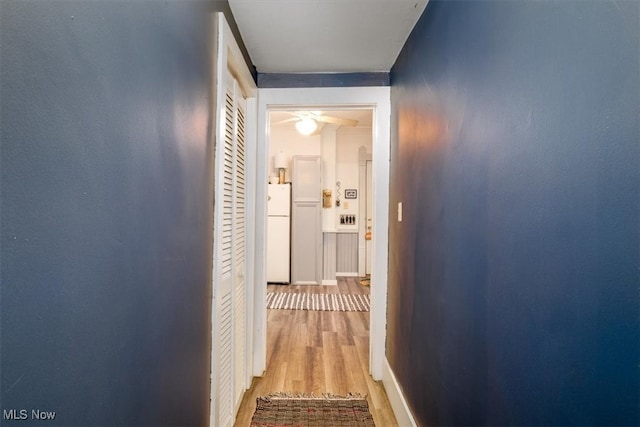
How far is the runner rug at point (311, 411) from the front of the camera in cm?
190

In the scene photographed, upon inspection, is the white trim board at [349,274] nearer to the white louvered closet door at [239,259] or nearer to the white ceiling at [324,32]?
the white louvered closet door at [239,259]

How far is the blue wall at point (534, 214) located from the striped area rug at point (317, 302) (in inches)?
109

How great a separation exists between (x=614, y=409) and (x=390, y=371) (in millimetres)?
1775

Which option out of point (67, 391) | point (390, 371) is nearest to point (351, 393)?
point (390, 371)

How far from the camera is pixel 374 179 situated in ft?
7.94

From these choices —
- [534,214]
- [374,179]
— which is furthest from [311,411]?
[534,214]

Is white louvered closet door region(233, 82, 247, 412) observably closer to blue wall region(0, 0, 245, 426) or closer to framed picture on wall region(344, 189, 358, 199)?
blue wall region(0, 0, 245, 426)

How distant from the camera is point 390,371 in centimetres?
218

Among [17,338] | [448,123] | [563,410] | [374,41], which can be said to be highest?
[374,41]

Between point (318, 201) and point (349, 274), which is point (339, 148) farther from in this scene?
point (349, 274)

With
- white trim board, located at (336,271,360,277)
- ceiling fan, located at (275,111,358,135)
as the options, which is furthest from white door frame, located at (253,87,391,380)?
white trim board, located at (336,271,360,277)

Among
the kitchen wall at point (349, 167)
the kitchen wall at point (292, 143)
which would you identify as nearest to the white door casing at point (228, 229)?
the kitchen wall at point (292, 143)

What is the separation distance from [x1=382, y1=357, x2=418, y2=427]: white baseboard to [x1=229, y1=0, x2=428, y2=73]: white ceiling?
2.16 meters

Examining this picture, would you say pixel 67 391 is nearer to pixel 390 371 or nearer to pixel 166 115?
pixel 166 115
